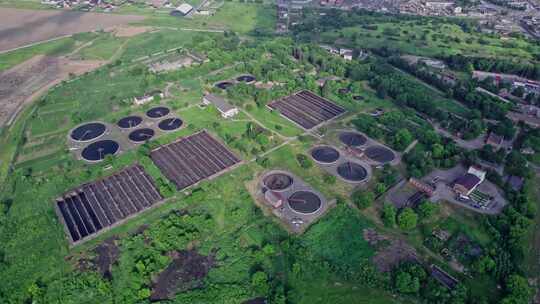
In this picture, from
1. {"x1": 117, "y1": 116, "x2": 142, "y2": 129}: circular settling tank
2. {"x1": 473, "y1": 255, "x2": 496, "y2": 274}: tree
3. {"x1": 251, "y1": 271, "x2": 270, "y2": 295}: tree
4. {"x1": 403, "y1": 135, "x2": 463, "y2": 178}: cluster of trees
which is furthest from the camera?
{"x1": 117, "y1": 116, "x2": 142, "y2": 129}: circular settling tank

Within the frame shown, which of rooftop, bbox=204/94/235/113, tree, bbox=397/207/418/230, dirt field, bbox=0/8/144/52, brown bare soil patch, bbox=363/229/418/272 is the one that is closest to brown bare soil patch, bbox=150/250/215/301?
brown bare soil patch, bbox=363/229/418/272

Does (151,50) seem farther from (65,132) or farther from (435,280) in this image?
(435,280)

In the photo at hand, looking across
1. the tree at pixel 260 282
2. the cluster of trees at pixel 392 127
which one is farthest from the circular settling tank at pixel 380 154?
the tree at pixel 260 282

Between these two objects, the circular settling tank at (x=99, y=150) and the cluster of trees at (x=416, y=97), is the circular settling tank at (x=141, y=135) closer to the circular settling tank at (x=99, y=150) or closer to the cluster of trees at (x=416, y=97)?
the circular settling tank at (x=99, y=150)

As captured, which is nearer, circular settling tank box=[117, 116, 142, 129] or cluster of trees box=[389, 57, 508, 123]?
circular settling tank box=[117, 116, 142, 129]

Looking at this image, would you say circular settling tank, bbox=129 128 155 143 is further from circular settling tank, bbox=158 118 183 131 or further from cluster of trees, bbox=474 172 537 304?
cluster of trees, bbox=474 172 537 304
